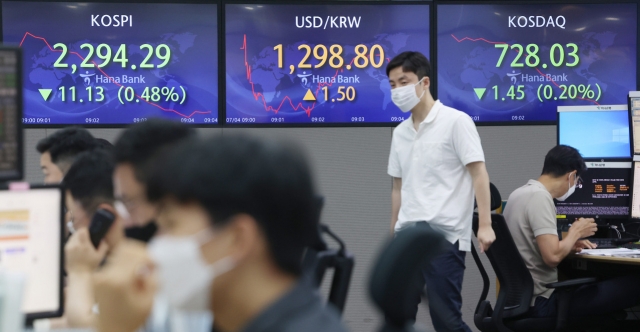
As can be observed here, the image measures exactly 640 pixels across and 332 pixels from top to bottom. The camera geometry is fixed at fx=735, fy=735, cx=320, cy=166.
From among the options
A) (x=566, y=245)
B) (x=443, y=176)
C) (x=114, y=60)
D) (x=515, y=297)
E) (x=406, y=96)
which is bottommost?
(x=515, y=297)

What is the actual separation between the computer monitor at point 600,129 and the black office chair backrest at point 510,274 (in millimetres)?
927

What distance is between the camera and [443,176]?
3.09m

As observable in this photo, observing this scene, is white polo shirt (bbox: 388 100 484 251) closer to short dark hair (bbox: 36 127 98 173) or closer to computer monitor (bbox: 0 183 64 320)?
short dark hair (bbox: 36 127 98 173)

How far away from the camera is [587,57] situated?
4031mm

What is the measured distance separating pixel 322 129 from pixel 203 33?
820mm

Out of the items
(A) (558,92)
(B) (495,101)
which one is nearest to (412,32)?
(B) (495,101)

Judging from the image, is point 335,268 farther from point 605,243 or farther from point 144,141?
point 605,243

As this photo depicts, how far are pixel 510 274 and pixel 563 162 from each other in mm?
638

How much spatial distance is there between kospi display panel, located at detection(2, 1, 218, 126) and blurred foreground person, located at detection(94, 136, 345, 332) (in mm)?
3016

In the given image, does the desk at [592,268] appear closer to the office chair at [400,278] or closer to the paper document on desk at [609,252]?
the paper document on desk at [609,252]

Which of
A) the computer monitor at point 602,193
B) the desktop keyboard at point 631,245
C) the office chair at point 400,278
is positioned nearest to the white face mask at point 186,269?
the office chair at point 400,278

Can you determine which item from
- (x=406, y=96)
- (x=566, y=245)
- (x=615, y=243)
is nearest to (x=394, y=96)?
(x=406, y=96)

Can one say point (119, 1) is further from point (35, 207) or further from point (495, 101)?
point (35, 207)

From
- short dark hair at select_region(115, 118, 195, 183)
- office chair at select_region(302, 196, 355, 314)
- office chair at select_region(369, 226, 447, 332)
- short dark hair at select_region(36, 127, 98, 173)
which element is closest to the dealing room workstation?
short dark hair at select_region(36, 127, 98, 173)
